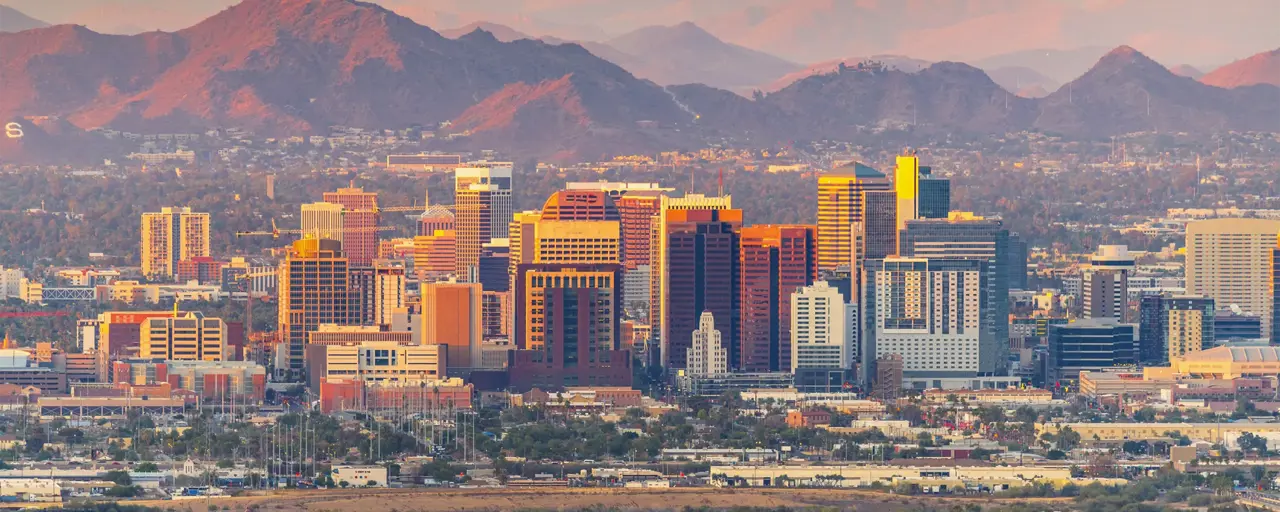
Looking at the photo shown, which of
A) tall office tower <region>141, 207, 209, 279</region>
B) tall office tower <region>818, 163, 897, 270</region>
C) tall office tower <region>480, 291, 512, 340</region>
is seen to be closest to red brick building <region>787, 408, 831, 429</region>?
tall office tower <region>480, 291, 512, 340</region>

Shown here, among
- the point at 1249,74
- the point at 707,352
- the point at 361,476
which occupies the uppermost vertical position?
the point at 1249,74

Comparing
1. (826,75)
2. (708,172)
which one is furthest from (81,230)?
(826,75)

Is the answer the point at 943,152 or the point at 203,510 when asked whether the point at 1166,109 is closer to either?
the point at 943,152

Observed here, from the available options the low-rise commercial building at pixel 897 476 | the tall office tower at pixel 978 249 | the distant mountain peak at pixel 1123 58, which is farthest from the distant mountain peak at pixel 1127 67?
the low-rise commercial building at pixel 897 476

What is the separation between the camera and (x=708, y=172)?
120312 millimetres

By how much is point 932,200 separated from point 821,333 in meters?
10.6

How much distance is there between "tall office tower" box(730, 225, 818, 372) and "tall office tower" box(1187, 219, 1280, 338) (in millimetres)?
8854

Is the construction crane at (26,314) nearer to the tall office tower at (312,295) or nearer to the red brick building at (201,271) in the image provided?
the tall office tower at (312,295)

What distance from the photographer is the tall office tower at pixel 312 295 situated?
71.3 meters

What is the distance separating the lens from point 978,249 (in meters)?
74.9

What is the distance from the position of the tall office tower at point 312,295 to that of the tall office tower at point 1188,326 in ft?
49.5

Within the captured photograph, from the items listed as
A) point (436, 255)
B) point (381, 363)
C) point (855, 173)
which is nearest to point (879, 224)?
point (855, 173)

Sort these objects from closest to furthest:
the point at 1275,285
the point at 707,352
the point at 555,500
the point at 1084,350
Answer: the point at 555,500, the point at 707,352, the point at 1084,350, the point at 1275,285

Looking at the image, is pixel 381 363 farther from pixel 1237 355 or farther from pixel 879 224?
pixel 1237 355
